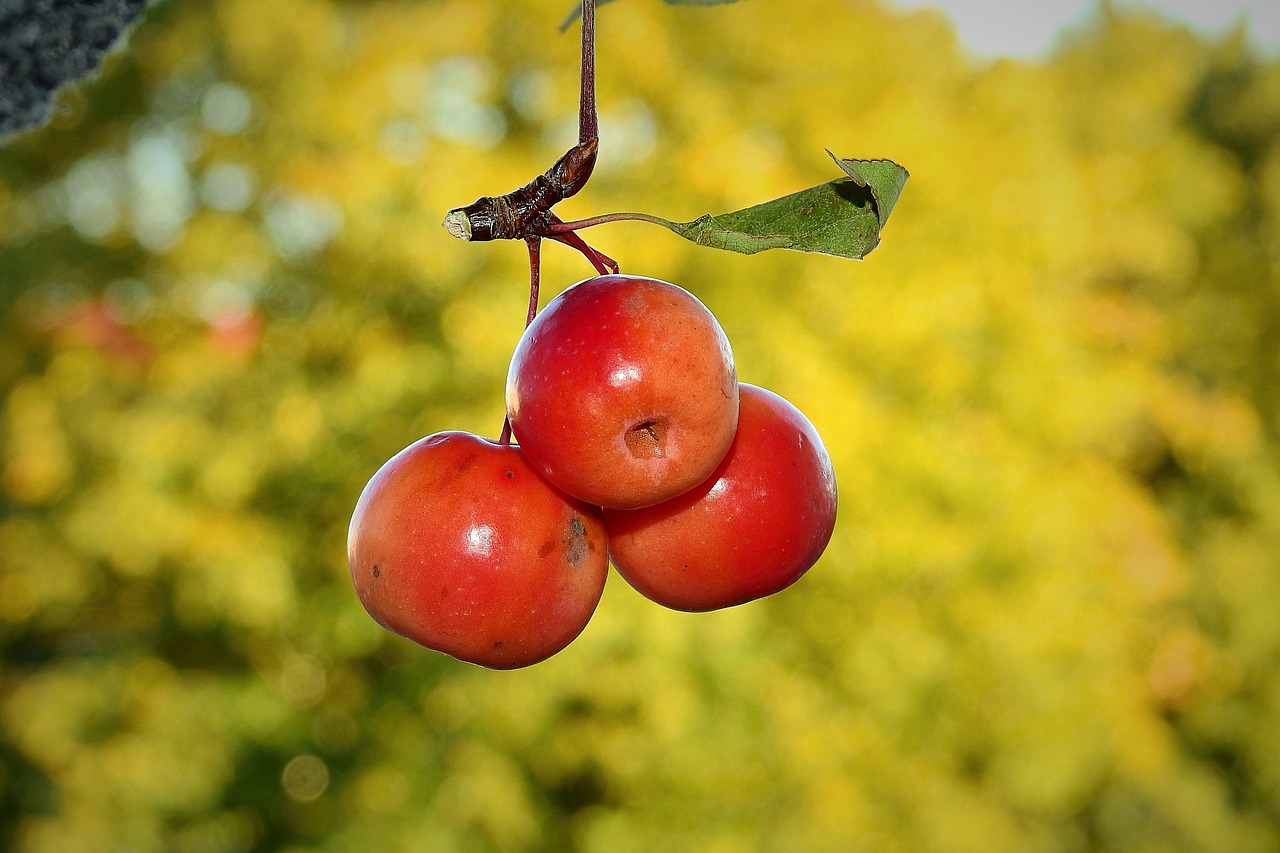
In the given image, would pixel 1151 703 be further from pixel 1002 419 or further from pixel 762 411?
pixel 762 411

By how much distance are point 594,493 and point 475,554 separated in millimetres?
73

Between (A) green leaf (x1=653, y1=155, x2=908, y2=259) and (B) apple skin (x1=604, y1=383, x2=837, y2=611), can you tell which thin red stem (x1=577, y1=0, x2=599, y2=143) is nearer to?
(A) green leaf (x1=653, y1=155, x2=908, y2=259)

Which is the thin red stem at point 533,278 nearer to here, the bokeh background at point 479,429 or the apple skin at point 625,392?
the apple skin at point 625,392

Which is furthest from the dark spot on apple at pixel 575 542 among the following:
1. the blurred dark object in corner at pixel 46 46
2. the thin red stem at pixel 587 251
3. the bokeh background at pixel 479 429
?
the bokeh background at pixel 479 429

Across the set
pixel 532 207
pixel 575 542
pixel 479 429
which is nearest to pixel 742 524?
pixel 575 542

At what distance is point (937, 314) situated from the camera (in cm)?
358

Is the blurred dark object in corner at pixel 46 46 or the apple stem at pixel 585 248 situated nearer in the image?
the apple stem at pixel 585 248

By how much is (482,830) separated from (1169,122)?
548 cm

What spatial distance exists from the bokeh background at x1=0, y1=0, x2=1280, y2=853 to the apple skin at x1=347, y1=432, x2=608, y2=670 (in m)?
2.42

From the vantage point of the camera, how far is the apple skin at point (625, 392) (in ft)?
1.55

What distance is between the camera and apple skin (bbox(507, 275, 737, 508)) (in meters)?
0.47

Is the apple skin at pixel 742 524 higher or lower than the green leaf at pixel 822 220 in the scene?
lower

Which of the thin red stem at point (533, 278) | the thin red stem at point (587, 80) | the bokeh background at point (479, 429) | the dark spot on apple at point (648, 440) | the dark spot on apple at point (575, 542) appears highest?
the thin red stem at point (587, 80)

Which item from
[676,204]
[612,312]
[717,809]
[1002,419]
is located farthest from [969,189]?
[612,312]
